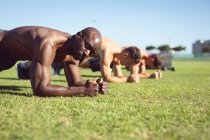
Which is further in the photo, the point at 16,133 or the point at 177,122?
the point at 177,122

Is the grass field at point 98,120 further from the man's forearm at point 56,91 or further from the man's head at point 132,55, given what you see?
the man's head at point 132,55

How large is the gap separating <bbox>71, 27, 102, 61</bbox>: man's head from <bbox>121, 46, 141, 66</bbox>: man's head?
14.6ft

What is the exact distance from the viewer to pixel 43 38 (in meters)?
5.76

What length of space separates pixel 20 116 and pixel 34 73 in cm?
146

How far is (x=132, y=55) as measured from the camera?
34.0ft

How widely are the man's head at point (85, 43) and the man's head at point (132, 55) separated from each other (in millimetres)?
4461

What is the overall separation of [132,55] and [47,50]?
5.08 meters

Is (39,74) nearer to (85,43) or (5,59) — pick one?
(85,43)

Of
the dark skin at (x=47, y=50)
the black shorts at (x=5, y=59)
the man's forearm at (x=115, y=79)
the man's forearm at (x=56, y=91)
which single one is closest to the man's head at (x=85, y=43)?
the dark skin at (x=47, y=50)

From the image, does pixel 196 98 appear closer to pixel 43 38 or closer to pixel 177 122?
pixel 177 122

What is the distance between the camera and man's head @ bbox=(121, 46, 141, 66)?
10276 mm

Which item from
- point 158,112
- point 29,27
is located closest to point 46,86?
point 29,27

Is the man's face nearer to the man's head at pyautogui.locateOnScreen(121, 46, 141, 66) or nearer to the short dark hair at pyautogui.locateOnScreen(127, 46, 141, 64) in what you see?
the man's head at pyautogui.locateOnScreen(121, 46, 141, 66)

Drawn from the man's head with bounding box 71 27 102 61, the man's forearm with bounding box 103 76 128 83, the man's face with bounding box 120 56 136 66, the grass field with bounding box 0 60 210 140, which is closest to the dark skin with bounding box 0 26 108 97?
the man's head with bounding box 71 27 102 61
